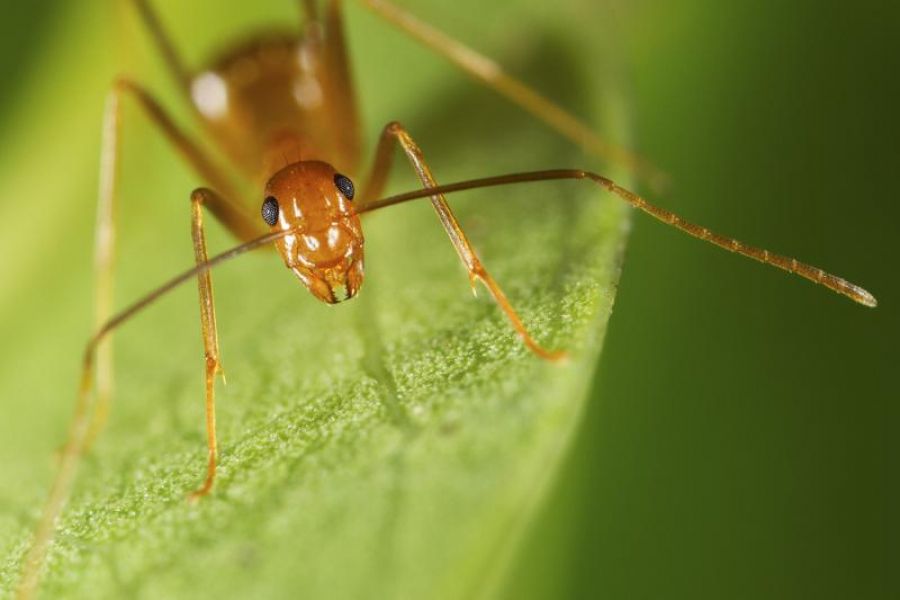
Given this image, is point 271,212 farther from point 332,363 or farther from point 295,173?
point 332,363

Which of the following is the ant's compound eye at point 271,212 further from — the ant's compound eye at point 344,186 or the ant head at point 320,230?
the ant's compound eye at point 344,186

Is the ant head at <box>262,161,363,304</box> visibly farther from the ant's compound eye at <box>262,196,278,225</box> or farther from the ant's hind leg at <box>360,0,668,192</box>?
the ant's hind leg at <box>360,0,668,192</box>

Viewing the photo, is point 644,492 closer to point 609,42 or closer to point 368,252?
point 368,252

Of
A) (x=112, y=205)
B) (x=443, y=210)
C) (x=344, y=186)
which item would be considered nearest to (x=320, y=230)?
(x=344, y=186)

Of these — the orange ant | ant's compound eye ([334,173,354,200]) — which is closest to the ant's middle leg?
the orange ant

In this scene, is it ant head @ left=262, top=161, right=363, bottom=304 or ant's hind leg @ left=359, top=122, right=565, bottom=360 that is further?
ant head @ left=262, top=161, right=363, bottom=304

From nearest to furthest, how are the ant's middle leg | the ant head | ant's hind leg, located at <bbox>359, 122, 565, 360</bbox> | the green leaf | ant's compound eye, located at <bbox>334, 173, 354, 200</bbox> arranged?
1. the green leaf
2. ant's hind leg, located at <bbox>359, 122, 565, 360</bbox>
3. the ant head
4. ant's compound eye, located at <bbox>334, 173, 354, 200</bbox>
5. the ant's middle leg

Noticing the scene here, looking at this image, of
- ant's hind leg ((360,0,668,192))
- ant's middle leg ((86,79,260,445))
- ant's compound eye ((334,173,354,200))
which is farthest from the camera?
ant's hind leg ((360,0,668,192))
